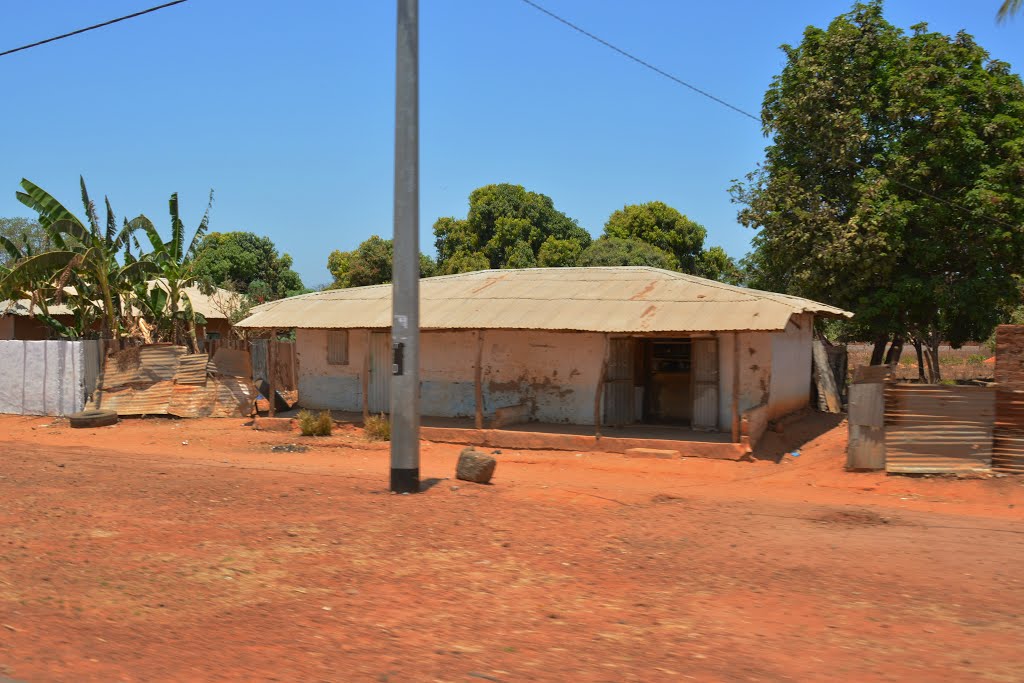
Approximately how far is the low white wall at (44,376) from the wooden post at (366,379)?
6.88 metres

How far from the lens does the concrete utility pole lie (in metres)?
10.1

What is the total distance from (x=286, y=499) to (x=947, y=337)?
19.4 metres

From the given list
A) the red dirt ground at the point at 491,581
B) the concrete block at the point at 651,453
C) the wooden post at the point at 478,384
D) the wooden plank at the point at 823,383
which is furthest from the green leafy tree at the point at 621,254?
the red dirt ground at the point at 491,581

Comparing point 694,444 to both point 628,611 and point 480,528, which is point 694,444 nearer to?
point 480,528

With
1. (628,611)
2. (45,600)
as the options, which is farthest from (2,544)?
(628,611)

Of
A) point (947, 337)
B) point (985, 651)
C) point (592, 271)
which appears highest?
point (592, 271)

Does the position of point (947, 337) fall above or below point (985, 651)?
above

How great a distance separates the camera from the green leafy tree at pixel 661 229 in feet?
137

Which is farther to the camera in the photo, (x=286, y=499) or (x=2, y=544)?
(x=286, y=499)


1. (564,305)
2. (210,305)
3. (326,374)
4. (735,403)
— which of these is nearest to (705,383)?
(735,403)

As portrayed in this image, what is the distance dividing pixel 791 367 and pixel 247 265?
107 ft

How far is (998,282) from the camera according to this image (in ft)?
63.5

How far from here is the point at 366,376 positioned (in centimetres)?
1827

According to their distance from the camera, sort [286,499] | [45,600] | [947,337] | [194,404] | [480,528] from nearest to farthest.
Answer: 1. [45,600]
2. [480,528]
3. [286,499]
4. [194,404]
5. [947,337]
